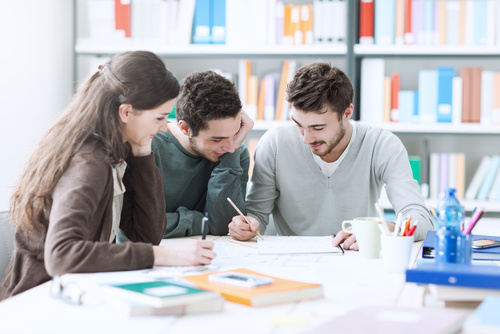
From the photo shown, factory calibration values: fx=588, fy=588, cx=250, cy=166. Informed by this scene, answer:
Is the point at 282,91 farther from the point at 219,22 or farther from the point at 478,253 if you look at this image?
the point at 478,253

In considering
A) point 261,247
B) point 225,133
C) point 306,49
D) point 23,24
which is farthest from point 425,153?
point 23,24

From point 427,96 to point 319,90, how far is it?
1.20 m

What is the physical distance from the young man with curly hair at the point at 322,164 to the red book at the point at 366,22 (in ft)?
3.22

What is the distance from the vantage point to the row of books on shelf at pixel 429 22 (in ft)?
9.41

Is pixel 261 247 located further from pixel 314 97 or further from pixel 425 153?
pixel 425 153

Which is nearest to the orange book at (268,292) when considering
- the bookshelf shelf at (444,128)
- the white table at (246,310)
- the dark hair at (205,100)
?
the white table at (246,310)

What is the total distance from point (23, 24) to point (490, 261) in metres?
2.52

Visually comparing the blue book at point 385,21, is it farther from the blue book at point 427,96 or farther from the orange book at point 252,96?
the orange book at point 252,96

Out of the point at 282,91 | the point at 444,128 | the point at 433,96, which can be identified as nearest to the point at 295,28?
the point at 282,91

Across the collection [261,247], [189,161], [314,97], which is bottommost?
[261,247]

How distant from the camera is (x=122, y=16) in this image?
319cm

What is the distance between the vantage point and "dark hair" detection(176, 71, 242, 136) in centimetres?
186

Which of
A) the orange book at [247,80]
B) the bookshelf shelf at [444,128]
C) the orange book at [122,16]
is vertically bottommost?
the bookshelf shelf at [444,128]

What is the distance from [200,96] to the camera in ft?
6.19
